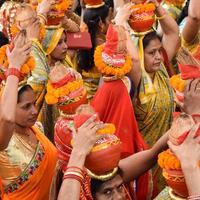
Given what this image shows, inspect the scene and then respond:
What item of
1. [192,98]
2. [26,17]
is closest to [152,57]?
[26,17]

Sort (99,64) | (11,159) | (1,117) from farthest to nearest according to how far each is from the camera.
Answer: (99,64) → (11,159) → (1,117)

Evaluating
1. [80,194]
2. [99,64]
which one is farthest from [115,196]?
[99,64]

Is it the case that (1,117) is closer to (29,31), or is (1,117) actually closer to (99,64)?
(99,64)

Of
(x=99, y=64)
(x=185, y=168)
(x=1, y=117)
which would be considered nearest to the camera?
(x=185, y=168)

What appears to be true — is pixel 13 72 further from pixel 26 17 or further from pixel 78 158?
pixel 26 17

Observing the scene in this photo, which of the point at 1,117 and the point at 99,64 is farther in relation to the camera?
the point at 99,64

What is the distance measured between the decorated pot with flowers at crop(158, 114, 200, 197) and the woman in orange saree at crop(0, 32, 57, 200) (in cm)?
117

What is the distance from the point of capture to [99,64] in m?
5.20

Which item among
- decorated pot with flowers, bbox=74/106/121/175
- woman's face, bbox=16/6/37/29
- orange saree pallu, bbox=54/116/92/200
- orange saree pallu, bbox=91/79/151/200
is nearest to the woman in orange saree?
orange saree pallu, bbox=54/116/92/200

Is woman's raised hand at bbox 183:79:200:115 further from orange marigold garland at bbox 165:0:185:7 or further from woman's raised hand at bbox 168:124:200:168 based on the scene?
orange marigold garland at bbox 165:0:185:7

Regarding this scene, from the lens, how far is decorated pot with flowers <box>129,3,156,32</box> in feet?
18.7

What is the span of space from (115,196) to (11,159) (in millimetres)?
943

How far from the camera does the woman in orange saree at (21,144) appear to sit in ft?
14.4

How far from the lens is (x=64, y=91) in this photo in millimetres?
4801
